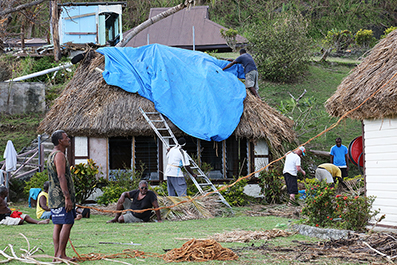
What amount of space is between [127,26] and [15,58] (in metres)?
10.4

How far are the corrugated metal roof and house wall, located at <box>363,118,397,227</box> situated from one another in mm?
18043

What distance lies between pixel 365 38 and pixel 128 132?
18.7 m

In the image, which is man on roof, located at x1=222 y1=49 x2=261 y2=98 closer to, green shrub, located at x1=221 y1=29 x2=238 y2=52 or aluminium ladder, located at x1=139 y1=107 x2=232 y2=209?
aluminium ladder, located at x1=139 y1=107 x2=232 y2=209

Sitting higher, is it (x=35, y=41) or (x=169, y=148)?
(x=35, y=41)

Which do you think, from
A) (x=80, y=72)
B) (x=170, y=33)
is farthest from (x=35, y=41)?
(x=80, y=72)

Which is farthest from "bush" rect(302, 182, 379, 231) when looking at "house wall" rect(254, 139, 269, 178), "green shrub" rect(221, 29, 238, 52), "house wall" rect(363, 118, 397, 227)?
"green shrub" rect(221, 29, 238, 52)

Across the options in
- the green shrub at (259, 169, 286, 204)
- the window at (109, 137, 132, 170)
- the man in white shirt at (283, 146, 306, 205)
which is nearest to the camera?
the man in white shirt at (283, 146, 306, 205)

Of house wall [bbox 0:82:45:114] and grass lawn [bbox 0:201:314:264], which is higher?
house wall [bbox 0:82:45:114]

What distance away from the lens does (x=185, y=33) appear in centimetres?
2606

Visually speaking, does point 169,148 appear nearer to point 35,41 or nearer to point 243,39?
point 243,39

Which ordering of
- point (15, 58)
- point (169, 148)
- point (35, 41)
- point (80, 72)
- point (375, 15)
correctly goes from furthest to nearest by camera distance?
point (375, 15) < point (35, 41) < point (15, 58) < point (80, 72) < point (169, 148)

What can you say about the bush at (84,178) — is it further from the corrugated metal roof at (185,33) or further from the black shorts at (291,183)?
the corrugated metal roof at (185,33)

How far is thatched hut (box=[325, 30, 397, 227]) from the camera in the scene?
6.92 metres

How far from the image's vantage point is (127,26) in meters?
32.4
